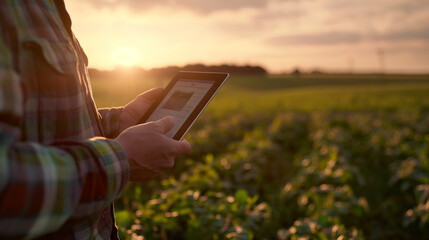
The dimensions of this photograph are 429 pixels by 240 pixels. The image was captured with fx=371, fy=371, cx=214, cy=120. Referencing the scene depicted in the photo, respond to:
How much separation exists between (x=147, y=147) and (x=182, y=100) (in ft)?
2.15

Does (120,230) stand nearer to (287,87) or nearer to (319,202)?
(319,202)

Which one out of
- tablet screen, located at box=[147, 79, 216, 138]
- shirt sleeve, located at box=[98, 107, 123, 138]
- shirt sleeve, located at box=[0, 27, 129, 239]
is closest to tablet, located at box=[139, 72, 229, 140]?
tablet screen, located at box=[147, 79, 216, 138]

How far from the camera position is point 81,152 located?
1.09 meters

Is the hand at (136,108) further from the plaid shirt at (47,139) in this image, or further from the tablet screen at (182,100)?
the plaid shirt at (47,139)

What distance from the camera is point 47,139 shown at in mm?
1170

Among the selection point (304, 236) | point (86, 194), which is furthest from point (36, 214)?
point (304, 236)

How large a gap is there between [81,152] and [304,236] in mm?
2182

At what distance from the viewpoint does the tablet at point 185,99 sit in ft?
5.58

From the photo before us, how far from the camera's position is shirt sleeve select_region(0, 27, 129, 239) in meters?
0.91

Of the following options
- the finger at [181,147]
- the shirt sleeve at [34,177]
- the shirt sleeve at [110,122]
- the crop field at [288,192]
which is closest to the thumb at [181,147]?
the finger at [181,147]

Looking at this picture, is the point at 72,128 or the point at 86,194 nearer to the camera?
the point at 86,194

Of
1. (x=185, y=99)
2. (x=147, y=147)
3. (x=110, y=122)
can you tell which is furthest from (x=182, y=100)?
(x=147, y=147)

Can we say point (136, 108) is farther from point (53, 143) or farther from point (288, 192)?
point (288, 192)

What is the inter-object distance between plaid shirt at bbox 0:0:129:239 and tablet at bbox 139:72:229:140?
44cm
